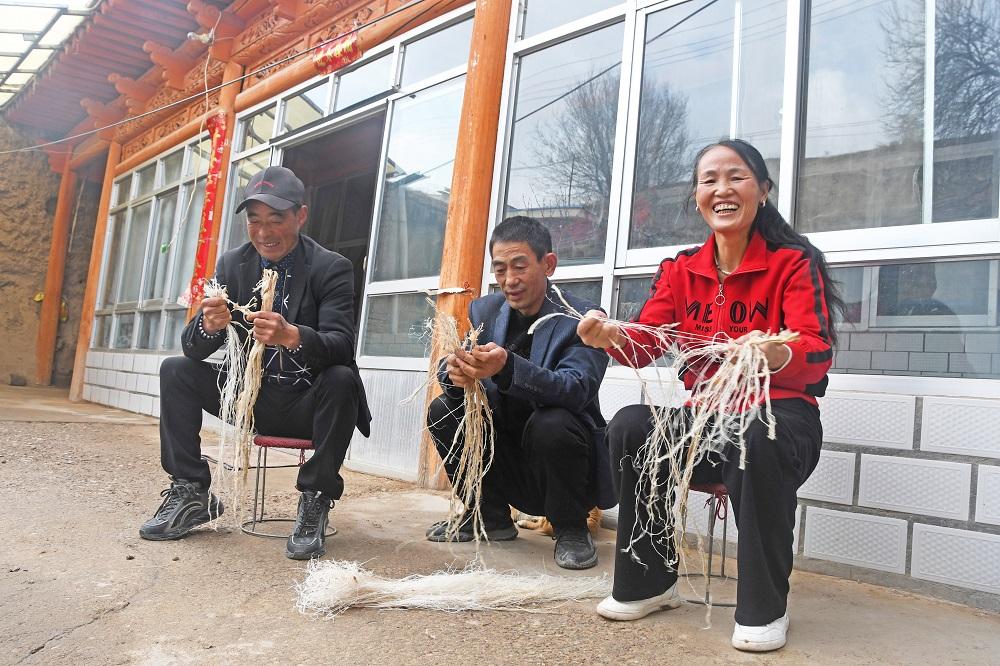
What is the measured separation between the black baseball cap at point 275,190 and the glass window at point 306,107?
9.79 ft

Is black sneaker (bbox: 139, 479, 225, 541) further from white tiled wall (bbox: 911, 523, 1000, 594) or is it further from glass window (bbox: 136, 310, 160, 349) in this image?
glass window (bbox: 136, 310, 160, 349)

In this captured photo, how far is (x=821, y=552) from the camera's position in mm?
2268

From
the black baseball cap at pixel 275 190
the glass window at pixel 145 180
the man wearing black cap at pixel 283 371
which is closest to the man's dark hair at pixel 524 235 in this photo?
the man wearing black cap at pixel 283 371

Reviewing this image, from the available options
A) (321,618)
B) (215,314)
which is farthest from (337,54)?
(321,618)

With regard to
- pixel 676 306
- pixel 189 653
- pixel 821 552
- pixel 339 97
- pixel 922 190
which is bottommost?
pixel 189 653

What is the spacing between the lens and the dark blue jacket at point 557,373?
6.91 ft

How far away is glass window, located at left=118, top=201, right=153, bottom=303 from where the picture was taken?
802 centimetres

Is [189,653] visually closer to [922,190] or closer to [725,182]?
[725,182]

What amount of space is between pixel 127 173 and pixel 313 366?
7585 mm

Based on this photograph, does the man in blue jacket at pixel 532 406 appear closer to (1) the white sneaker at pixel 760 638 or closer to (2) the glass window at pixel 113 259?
(1) the white sneaker at pixel 760 638

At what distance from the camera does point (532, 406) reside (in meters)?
2.31

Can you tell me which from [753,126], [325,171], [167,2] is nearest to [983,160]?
[753,126]

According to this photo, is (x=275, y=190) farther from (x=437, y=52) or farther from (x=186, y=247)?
(x=186, y=247)

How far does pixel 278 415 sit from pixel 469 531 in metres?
0.76
